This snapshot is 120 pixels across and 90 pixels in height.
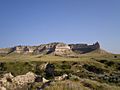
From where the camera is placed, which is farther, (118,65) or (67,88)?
(118,65)

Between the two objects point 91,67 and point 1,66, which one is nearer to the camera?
point 91,67

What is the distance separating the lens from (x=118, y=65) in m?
72.4

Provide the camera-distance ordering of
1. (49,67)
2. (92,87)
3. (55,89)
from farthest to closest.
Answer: (49,67)
(92,87)
(55,89)

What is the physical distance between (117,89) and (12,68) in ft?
194

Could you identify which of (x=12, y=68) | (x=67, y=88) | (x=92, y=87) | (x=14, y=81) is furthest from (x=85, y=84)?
(x=12, y=68)

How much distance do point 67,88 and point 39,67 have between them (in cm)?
6321

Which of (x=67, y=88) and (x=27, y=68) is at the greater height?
(x=67, y=88)

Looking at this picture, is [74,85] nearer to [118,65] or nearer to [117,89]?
[117,89]

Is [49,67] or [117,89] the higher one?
[117,89]

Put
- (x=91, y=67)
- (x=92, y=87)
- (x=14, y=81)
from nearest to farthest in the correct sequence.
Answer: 1. (x=92, y=87)
2. (x=14, y=81)
3. (x=91, y=67)

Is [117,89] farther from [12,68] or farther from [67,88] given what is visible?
[12,68]

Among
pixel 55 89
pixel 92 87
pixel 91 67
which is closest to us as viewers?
pixel 55 89

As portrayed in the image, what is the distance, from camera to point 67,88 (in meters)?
15.6

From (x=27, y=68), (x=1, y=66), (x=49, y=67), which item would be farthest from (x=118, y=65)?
(x=1, y=66)
